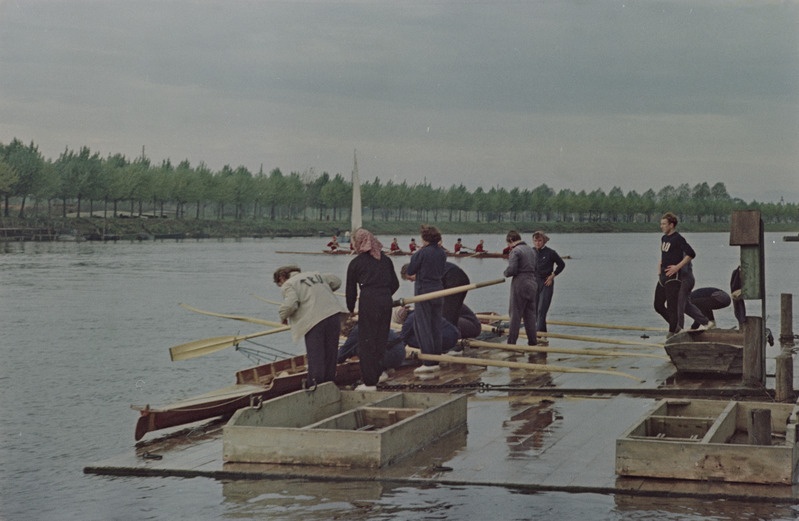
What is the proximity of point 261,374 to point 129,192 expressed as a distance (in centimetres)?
12495

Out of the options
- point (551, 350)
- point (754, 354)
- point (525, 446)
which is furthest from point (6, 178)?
point (525, 446)

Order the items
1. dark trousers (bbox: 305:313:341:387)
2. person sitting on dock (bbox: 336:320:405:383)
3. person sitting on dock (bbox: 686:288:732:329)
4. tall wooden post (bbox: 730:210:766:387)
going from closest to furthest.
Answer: dark trousers (bbox: 305:313:341:387) < tall wooden post (bbox: 730:210:766:387) < person sitting on dock (bbox: 336:320:405:383) < person sitting on dock (bbox: 686:288:732:329)

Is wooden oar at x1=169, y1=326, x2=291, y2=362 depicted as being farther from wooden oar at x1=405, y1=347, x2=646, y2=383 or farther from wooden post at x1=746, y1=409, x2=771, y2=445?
wooden post at x1=746, y1=409, x2=771, y2=445

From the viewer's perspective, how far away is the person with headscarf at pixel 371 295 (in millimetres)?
13305

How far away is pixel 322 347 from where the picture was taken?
41.2 feet

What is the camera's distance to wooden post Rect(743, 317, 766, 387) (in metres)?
13.2

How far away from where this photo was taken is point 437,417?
36.0 feet

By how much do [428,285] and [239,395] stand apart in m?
3.19

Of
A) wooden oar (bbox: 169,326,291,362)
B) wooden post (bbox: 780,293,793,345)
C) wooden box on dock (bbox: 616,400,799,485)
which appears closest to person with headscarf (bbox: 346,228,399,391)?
wooden oar (bbox: 169,326,291,362)

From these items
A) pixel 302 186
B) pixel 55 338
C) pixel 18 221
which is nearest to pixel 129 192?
pixel 18 221

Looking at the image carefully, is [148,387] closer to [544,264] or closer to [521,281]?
[544,264]

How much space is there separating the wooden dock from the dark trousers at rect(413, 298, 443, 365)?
19.4 inches

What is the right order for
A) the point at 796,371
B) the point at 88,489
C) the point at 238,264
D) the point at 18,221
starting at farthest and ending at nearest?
the point at 18,221
the point at 238,264
the point at 796,371
the point at 88,489

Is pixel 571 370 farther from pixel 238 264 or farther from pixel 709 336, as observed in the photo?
pixel 238 264
